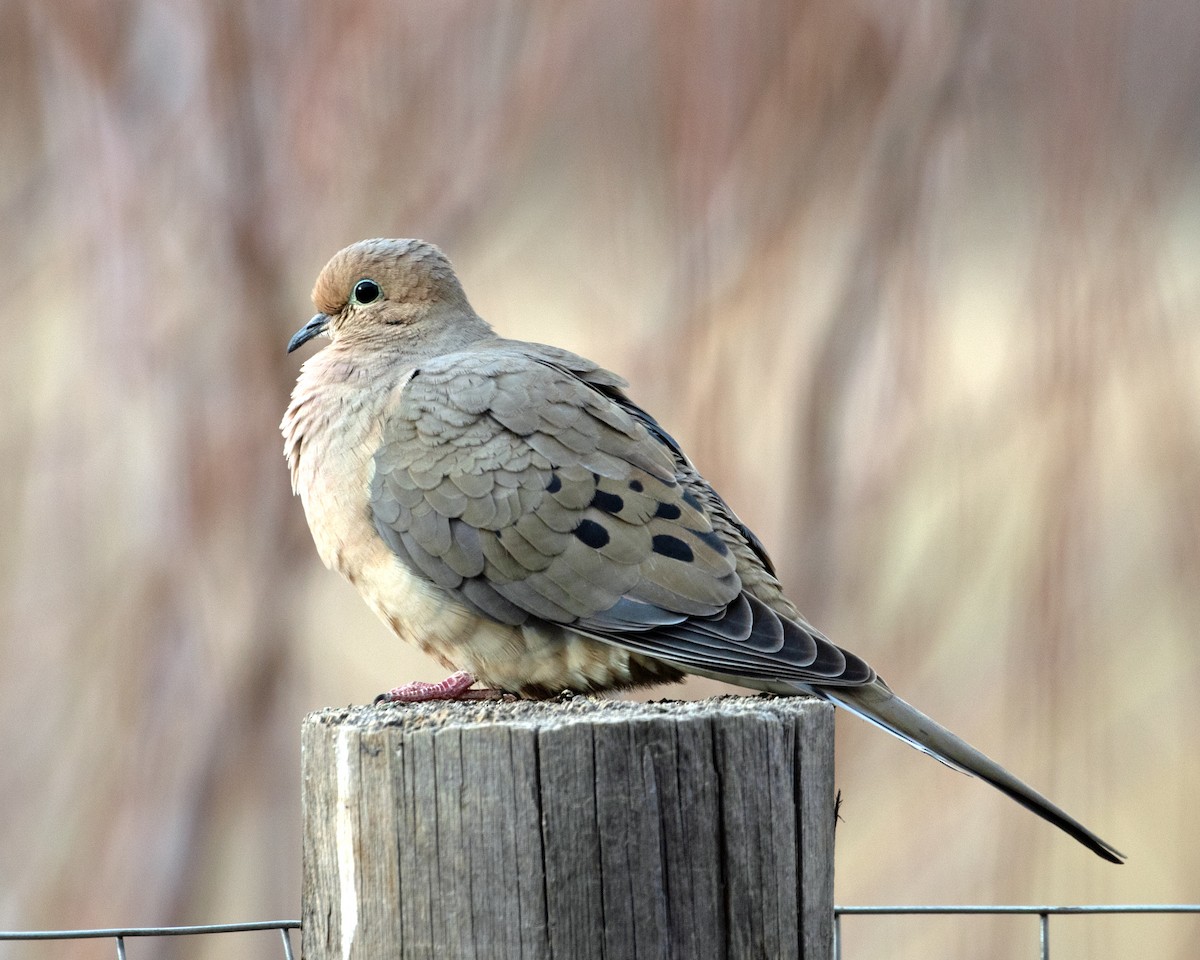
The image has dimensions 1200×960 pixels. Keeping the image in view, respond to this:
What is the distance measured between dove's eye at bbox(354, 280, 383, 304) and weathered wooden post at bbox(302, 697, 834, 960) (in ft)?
5.43

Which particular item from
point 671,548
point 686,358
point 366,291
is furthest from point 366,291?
point 686,358

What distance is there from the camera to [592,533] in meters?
2.51

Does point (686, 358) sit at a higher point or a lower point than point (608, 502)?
higher

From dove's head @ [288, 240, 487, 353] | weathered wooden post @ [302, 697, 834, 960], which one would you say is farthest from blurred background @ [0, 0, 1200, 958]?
weathered wooden post @ [302, 697, 834, 960]

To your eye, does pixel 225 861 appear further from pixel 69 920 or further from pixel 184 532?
pixel 184 532

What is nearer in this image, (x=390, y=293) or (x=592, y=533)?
(x=592, y=533)

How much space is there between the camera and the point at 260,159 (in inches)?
185

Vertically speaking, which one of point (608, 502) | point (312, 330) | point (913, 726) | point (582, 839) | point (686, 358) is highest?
point (686, 358)

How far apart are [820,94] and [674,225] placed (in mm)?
643

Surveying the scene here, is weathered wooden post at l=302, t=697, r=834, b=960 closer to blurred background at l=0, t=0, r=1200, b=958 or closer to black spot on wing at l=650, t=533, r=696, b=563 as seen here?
black spot on wing at l=650, t=533, r=696, b=563

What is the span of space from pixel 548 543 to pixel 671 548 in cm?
22

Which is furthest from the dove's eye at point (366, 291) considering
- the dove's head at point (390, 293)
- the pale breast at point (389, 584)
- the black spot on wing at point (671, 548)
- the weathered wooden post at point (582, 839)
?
the weathered wooden post at point (582, 839)

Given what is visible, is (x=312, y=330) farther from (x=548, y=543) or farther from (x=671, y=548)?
(x=671, y=548)

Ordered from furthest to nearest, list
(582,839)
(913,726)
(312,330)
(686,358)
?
1. (686,358)
2. (312,330)
3. (913,726)
4. (582,839)
